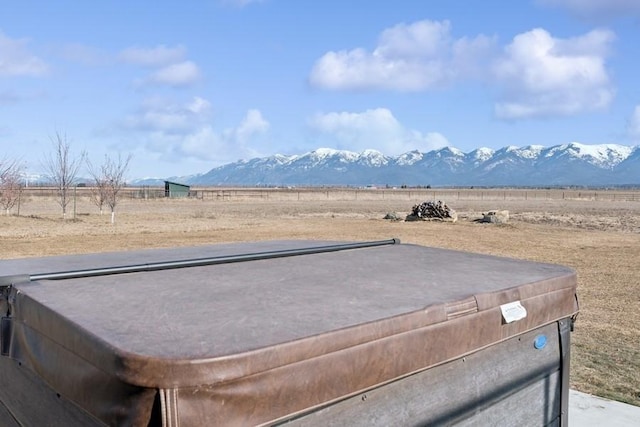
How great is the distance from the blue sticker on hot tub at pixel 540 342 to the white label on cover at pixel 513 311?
30 cm

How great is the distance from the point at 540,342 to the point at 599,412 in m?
2.01

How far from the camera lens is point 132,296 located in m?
1.87

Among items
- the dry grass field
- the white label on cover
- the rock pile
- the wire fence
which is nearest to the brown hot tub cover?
the white label on cover

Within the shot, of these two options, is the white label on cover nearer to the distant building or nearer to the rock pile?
the rock pile

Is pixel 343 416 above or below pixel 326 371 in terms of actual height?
below

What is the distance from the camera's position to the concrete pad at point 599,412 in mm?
3685

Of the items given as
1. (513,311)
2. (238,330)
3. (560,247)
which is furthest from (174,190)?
(238,330)

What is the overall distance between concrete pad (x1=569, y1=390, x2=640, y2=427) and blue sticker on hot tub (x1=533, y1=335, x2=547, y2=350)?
164 cm

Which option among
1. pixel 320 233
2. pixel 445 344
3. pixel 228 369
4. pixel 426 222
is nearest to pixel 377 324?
pixel 445 344

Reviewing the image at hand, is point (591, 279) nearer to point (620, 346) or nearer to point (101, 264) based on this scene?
point (620, 346)

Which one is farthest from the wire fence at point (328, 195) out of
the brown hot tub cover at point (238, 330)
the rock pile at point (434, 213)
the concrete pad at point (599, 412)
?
the brown hot tub cover at point (238, 330)

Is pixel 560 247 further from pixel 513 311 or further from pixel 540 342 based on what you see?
pixel 513 311

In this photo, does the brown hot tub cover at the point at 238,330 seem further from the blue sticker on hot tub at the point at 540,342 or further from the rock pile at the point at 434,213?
the rock pile at the point at 434,213

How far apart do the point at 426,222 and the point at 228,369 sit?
82.0 ft
